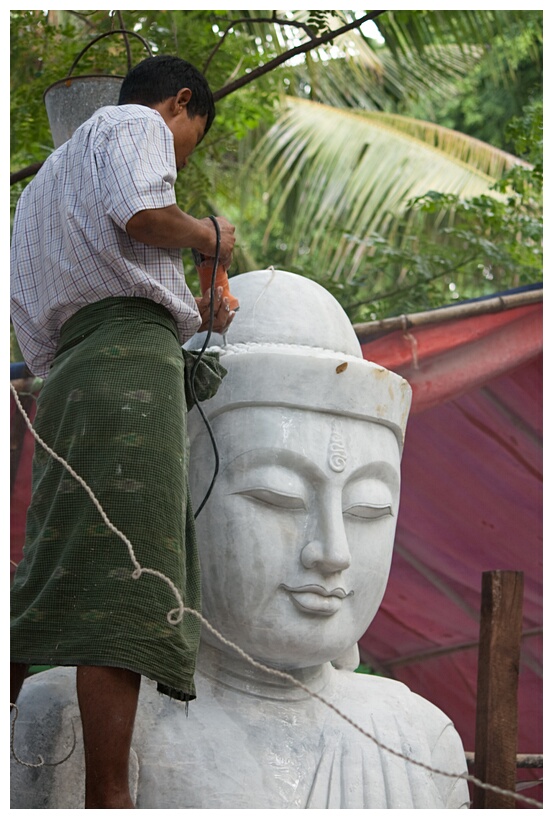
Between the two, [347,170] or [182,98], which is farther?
[347,170]

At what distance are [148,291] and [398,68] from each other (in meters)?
7.67

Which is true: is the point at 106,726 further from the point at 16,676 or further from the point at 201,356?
the point at 201,356

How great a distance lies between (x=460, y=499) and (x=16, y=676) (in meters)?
2.99

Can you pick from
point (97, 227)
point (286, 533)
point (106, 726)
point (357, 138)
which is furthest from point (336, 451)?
point (357, 138)

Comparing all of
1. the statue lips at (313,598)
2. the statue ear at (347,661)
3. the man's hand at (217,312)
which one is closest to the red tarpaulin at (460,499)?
the statue ear at (347,661)

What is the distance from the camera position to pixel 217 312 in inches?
120

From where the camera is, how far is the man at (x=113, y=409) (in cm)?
240

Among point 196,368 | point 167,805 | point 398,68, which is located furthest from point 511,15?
point 167,805

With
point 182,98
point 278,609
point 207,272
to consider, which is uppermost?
point 182,98

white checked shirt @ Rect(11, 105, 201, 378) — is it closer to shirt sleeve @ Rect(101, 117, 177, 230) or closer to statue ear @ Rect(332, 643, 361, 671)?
shirt sleeve @ Rect(101, 117, 177, 230)

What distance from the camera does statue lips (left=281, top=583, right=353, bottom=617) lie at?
10.3 feet

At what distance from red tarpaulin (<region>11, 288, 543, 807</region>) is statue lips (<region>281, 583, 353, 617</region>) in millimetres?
1530
